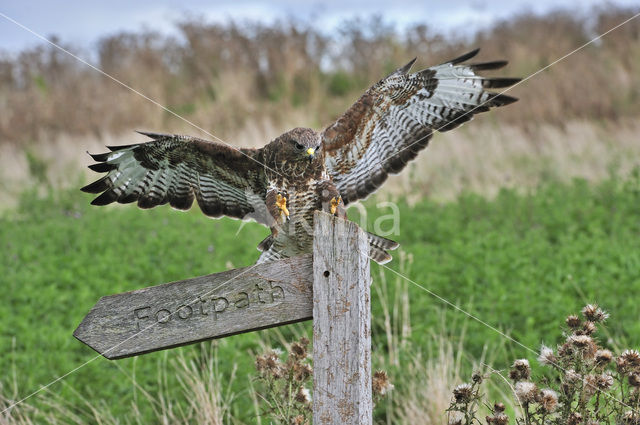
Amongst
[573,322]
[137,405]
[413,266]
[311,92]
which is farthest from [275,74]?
[573,322]

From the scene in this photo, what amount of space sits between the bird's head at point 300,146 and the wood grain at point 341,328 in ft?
4.49

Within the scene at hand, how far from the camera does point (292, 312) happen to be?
249cm

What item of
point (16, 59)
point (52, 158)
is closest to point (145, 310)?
point (52, 158)

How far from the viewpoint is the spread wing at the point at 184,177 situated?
372 cm

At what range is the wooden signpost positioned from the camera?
2.38 metres

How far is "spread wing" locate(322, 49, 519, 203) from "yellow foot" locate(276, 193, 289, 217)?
462mm

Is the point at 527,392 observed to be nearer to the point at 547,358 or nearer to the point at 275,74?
the point at 547,358

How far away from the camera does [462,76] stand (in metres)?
4.04

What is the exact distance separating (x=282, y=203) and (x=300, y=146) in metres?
0.31

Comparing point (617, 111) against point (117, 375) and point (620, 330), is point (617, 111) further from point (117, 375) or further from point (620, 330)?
point (117, 375)

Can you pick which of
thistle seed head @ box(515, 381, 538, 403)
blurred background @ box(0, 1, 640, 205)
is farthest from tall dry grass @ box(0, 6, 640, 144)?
thistle seed head @ box(515, 381, 538, 403)

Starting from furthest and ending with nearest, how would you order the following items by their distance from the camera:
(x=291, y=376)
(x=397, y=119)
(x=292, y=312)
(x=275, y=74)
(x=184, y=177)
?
(x=275, y=74)
(x=397, y=119)
(x=184, y=177)
(x=291, y=376)
(x=292, y=312)

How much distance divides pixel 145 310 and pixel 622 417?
1.77 metres

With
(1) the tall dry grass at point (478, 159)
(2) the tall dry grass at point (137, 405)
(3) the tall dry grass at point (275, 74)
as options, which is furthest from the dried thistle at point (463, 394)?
(3) the tall dry grass at point (275, 74)
